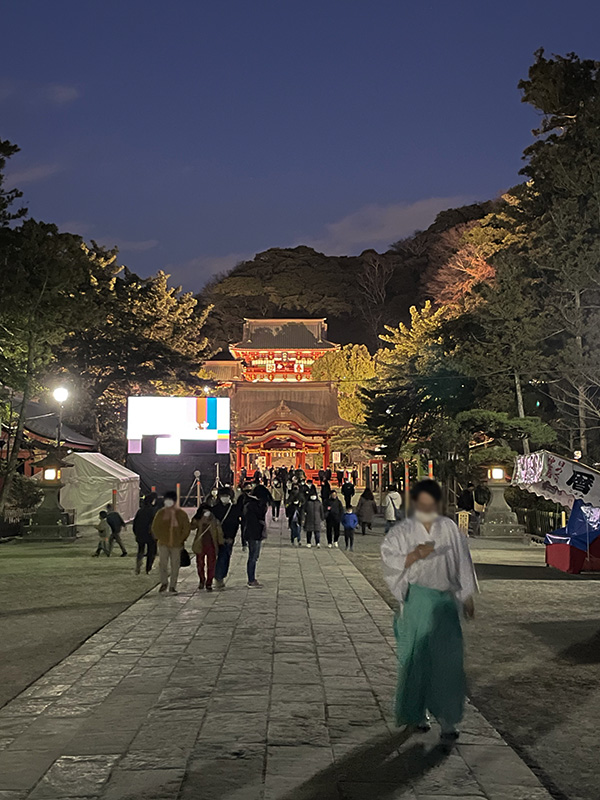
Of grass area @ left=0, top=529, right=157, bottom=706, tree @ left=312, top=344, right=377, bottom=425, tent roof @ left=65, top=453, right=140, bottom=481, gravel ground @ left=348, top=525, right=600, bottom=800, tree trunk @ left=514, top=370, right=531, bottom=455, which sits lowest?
gravel ground @ left=348, top=525, right=600, bottom=800

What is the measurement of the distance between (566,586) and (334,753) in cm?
890

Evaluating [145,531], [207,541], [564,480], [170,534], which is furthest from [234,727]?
[145,531]

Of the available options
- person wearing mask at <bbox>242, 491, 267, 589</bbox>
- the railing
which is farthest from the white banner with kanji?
the railing

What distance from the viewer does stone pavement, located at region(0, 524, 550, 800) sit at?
382cm

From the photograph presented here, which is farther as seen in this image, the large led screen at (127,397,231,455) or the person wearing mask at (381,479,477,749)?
the large led screen at (127,397,231,455)

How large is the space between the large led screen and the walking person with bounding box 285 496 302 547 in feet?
44.0

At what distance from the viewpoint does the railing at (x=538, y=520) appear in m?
20.0

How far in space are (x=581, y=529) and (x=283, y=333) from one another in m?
61.7

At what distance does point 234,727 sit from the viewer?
477cm

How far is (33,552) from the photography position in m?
17.9

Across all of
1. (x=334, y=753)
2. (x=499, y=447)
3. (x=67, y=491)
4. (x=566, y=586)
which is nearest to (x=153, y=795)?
(x=334, y=753)

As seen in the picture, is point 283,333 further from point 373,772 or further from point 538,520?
point 373,772

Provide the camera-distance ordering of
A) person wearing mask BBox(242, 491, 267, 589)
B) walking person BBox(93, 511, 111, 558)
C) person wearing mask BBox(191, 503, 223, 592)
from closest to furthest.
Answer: person wearing mask BBox(191, 503, 223, 592)
person wearing mask BBox(242, 491, 267, 589)
walking person BBox(93, 511, 111, 558)

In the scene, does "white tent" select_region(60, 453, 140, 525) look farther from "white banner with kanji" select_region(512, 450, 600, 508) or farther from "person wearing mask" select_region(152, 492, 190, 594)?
"white banner with kanji" select_region(512, 450, 600, 508)
